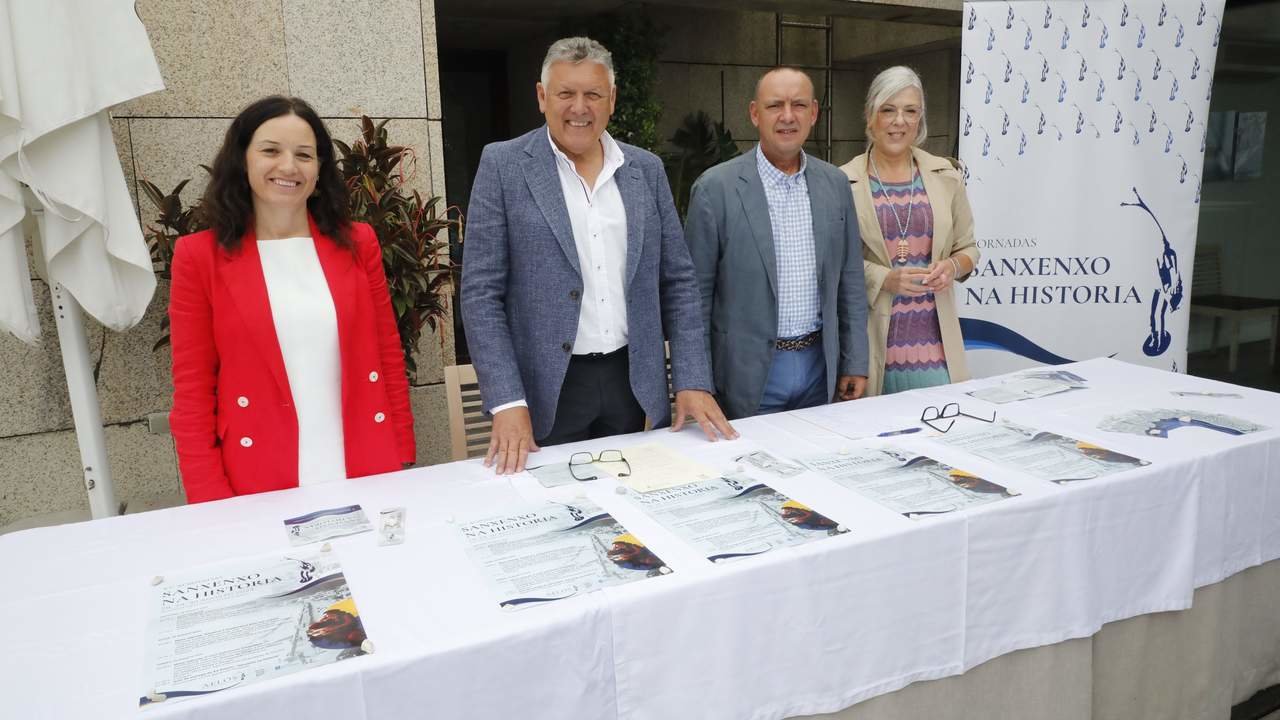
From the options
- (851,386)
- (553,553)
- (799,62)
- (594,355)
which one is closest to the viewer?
(553,553)

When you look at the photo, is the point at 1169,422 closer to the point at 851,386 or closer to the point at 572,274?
the point at 851,386

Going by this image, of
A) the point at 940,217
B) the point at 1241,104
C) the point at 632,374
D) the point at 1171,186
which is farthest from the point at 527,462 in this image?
the point at 1241,104

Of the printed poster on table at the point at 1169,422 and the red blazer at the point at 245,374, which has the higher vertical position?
the red blazer at the point at 245,374

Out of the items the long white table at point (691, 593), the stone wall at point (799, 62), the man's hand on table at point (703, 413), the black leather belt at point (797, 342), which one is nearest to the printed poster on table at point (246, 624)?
the long white table at point (691, 593)

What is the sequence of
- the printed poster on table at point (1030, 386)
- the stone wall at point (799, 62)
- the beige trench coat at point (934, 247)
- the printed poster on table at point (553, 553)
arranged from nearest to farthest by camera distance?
the printed poster on table at point (553, 553) → the printed poster on table at point (1030, 386) → the beige trench coat at point (934, 247) → the stone wall at point (799, 62)

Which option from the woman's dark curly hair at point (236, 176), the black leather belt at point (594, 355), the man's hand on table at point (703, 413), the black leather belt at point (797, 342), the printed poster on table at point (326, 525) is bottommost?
the printed poster on table at point (326, 525)

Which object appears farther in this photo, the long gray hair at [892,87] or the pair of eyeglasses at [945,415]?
the long gray hair at [892,87]

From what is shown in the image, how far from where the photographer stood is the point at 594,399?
2258 mm

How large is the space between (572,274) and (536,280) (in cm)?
9

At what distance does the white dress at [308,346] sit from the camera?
199 centimetres

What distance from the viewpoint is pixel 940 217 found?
2.86 m

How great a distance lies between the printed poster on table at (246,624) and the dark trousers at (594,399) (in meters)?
0.88

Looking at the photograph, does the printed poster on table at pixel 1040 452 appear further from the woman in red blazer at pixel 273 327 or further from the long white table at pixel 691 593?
the woman in red blazer at pixel 273 327

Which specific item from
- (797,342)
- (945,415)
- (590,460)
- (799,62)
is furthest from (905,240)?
(799,62)
